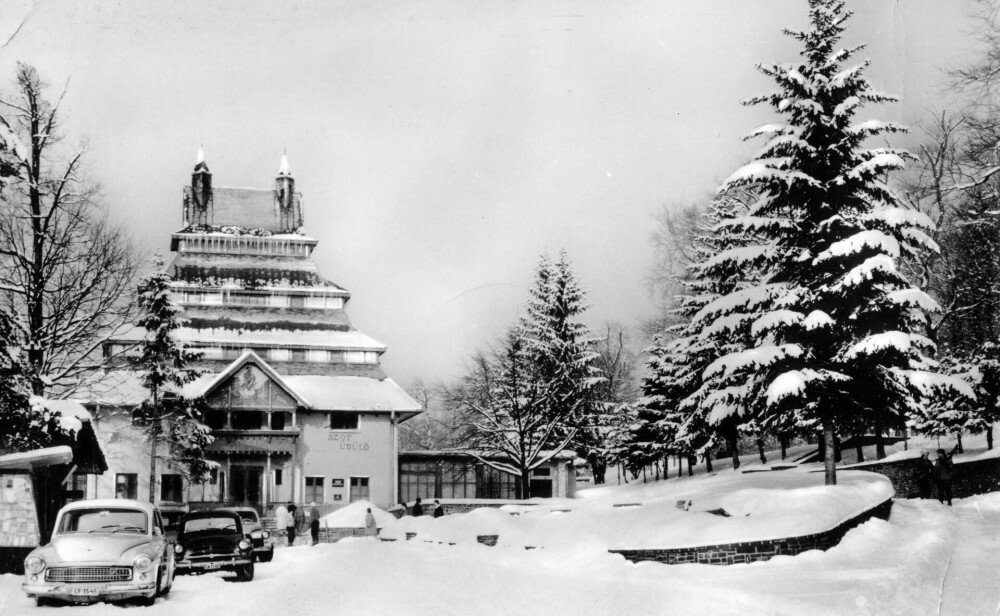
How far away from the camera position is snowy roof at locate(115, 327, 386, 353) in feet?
154

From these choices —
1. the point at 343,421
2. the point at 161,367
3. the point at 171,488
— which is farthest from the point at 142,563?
the point at 343,421

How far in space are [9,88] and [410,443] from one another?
278 ft

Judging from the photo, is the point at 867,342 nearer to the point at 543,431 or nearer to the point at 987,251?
the point at 987,251

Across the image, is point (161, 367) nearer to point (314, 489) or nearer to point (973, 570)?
point (314, 489)

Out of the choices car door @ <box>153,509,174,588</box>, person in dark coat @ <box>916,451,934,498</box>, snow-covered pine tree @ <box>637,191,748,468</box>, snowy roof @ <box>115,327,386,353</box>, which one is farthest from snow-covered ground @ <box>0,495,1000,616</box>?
snowy roof @ <box>115,327,386,353</box>

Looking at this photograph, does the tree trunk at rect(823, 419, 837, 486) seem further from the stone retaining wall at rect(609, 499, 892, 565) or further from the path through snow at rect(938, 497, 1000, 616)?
the stone retaining wall at rect(609, 499, 892, 565)

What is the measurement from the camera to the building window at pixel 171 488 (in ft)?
136

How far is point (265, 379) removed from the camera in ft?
142

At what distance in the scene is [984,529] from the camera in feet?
61.2

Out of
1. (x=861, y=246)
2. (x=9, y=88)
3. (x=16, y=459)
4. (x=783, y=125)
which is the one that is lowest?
(x=16, y=459)

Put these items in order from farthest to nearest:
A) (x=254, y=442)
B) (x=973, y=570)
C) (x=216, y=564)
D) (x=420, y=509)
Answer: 1. (x=254, y=442)
2. (x=420, y=509)
3. (x=216, y=564)
4. (x=973, y=570)

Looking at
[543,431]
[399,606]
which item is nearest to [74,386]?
[399,606]

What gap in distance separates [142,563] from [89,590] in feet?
2.27

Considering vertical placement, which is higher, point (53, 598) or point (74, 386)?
point (74, 386)
